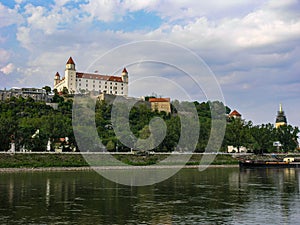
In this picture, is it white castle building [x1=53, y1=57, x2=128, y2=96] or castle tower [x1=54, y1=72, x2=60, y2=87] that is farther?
castle tower [x1=54, y1=72, x2=60, y2=87]

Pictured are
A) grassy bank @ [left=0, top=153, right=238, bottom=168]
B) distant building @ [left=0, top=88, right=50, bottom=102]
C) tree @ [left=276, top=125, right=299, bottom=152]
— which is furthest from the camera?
distant building @ [left=0, top=88, right=50, bottom=102]

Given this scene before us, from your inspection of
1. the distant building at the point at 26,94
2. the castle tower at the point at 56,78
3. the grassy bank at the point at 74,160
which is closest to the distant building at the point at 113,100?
the distant building at the point at 26,94

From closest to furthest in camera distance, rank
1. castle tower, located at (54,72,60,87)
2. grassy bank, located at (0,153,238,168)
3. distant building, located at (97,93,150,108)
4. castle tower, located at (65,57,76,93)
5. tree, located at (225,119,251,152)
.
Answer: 1. grassy bank, located at (0,153,238,168)
2. tree, located at (225,119,251,152)
3. distant building, located at (97,93,150,108)
4. castle tower, located at (65,57,76,93)
5. castle tower, located at (54,72,60,87)

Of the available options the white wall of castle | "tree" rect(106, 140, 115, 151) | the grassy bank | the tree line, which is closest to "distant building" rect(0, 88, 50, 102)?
the tree line

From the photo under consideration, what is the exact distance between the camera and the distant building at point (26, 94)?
410ft

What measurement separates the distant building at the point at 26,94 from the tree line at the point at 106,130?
475 cm

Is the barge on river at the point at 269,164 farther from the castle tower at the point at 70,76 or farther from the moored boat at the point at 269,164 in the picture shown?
the castle tower at the point at 70,76

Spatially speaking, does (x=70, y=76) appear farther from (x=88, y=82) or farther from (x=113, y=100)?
(x=113, y=100)

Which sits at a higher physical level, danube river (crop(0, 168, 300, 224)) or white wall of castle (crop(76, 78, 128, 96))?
white wall of castle (crop(76, 78, 128, 96))

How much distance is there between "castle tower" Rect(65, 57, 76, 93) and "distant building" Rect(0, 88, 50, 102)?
10548 millimetres

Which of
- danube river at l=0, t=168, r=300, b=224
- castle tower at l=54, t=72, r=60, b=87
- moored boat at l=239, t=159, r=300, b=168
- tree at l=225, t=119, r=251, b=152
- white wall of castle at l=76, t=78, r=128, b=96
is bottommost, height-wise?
danube river at l=0, t=168, r=300, b=224

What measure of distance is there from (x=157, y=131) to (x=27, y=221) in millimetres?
63179

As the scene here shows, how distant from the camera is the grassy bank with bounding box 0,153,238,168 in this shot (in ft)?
197

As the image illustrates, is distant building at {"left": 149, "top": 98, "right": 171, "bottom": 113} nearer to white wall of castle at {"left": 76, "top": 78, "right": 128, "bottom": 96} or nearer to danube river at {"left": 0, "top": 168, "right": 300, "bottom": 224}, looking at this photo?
white wall of castle at {"left": 76, "top": 78, "right": 128, "bottom": 96}
